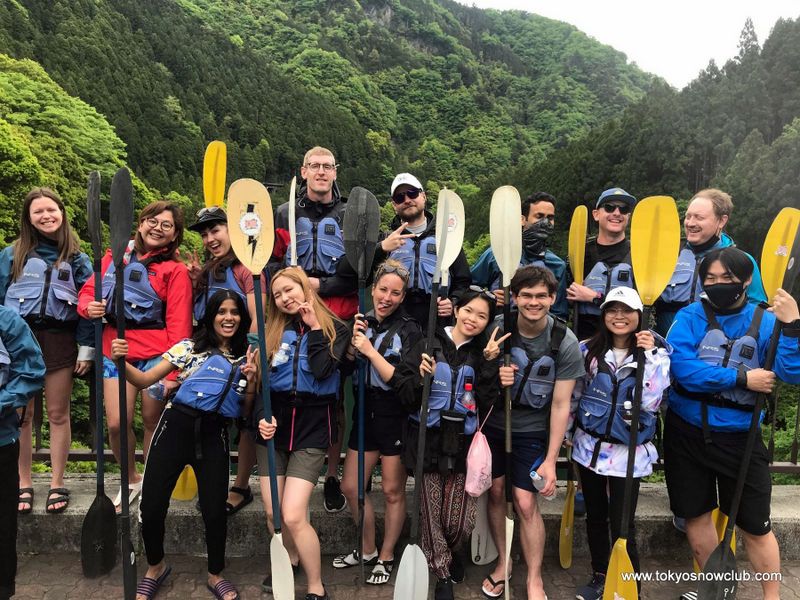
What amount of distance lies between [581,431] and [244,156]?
2370 inches

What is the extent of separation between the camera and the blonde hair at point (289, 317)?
3.24m

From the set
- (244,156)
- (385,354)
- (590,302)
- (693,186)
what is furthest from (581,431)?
(244,156)

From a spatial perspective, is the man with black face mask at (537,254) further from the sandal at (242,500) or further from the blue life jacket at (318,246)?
the sandal at (242,500)

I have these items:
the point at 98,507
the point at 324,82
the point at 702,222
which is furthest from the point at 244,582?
the point at 324,82

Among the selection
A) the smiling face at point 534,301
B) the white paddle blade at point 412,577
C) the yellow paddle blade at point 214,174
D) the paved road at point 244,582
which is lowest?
the paved road at point 244,582

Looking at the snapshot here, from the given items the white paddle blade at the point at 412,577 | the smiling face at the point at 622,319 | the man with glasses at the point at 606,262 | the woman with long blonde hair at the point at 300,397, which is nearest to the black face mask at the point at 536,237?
the man with glasses at the point at 606,262

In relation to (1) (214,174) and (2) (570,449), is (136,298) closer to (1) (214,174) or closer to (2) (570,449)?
(1) (214,174)

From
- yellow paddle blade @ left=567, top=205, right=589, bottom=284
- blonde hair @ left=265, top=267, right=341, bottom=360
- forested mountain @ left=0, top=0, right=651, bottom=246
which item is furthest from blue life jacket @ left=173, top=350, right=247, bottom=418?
forested mountain @ left=0, top=0, right=651, bottom=246

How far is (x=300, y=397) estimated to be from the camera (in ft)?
10.5

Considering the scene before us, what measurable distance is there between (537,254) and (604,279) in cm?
47

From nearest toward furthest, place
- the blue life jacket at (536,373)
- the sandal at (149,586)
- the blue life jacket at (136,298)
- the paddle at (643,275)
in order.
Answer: the paddle at (643,275), the blue life jacket at (536,373), the sandal at (149,586), the blue life jacket at (136,298)

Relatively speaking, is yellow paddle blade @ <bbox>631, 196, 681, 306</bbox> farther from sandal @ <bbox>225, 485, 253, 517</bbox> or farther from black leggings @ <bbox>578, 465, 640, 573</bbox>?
sandal @ <bbox>225, 485, 253, 517</bbox>

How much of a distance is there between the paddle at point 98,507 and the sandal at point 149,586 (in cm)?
26

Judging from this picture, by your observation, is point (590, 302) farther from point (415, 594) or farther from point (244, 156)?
point (244, 156)
